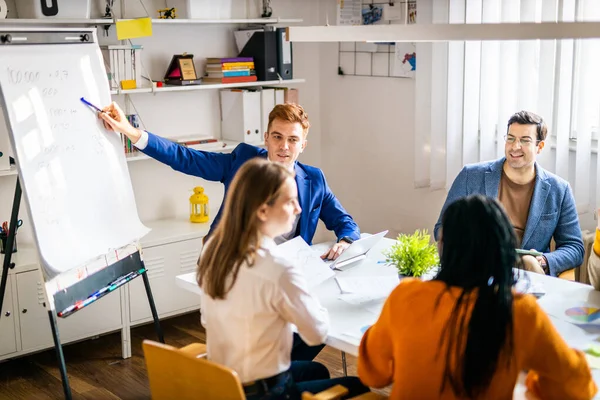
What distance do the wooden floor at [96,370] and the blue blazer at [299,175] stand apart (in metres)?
0.79

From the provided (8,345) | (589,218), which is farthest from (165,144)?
(589,218)

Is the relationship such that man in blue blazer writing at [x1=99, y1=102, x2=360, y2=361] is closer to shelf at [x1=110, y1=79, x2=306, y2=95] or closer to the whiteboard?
the whiteboard

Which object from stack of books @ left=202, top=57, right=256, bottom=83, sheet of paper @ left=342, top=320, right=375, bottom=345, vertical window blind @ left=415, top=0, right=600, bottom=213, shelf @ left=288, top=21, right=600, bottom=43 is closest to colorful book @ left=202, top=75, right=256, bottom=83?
stack of books @ left=202, top=57, right=256, bottom=83

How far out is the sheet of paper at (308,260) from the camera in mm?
2670

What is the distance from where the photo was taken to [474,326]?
5.50 ft

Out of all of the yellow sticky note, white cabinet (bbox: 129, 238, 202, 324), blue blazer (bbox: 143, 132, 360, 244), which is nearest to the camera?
blue blazer (bbox: 143, 132, 360, 244)

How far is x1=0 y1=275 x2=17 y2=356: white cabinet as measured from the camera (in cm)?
351

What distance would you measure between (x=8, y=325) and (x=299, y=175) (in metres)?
1.53

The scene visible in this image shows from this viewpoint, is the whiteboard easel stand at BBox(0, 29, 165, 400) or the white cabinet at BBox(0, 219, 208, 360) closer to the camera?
the whiteboard easel stand at BBox(0, 29, 165, 400)

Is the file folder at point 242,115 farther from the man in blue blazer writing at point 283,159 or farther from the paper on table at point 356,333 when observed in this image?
the paper on table at point 356,333

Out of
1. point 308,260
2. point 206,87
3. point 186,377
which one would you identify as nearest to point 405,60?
point 206,87

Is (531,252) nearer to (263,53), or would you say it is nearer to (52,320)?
(52,320)

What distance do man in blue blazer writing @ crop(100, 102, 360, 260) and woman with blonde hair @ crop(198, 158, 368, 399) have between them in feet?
3.11

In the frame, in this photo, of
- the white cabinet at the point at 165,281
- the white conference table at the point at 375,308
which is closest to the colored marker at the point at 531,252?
the white conference table at the point at 375,308
